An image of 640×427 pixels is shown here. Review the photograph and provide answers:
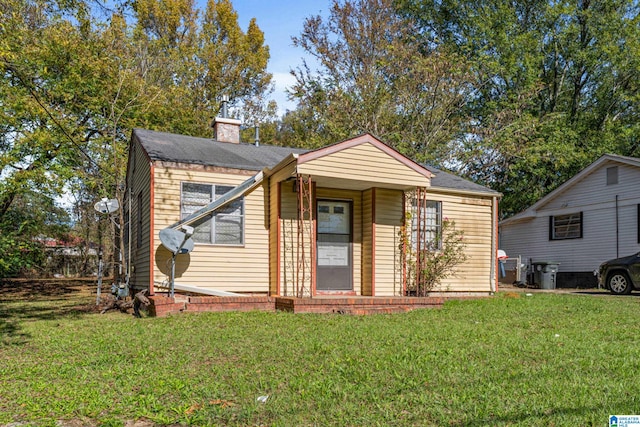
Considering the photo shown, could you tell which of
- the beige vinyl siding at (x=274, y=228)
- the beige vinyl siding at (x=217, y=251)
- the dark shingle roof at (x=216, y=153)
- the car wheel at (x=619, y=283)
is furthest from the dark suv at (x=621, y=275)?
the beige vinyl siding at (x=217, y=251)

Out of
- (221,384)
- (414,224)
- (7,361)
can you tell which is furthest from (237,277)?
(221,384)

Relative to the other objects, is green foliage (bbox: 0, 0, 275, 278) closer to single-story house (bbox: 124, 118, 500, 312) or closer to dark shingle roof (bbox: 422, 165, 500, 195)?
single-story house (bbox: 124, 118, 500, 312)

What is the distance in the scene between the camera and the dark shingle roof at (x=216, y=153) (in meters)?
10.6

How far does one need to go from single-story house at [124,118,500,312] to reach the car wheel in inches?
236

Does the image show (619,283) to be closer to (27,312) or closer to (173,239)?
(173,239)

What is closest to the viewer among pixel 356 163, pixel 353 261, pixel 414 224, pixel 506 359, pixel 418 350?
pixel 506 359

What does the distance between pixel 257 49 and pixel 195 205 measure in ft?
64.3

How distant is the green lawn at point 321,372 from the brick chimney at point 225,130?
6.58 meters

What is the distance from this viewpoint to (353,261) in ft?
38.5

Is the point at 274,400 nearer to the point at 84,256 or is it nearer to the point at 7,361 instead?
the point at 7,361

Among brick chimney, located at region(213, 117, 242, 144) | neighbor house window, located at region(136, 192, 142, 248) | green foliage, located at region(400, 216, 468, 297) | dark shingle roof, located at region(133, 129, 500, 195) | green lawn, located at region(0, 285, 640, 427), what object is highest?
brick chimney, located at region(213, 117, 242, 144)

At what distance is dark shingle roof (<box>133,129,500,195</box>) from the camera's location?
10.6 m

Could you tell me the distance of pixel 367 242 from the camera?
38.3 feet

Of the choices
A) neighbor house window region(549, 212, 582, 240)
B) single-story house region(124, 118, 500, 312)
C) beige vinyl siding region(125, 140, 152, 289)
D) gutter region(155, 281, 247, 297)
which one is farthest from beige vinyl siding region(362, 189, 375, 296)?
neighbor house window region(549, 212, 582, 240)
